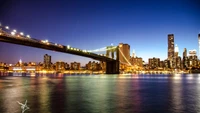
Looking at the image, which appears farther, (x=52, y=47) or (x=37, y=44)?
(x=52, y=47)

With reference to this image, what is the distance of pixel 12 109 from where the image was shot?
39.4ft

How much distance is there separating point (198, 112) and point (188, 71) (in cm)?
18437

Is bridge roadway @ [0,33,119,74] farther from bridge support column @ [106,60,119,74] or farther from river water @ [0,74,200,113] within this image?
river water @ [0,74,200,113]

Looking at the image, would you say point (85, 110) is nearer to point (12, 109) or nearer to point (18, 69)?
point (12, 109)

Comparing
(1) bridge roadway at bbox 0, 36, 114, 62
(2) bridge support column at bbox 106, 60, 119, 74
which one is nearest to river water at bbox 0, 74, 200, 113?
(1) bridge roadway at bbox 0, 36, 114, 62

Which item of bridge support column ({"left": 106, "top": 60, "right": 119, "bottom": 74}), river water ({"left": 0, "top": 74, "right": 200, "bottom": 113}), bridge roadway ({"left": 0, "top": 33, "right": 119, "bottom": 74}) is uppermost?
bridge roadway ({"left": 0, "top": 33, "right": 119, "bottom": 74})

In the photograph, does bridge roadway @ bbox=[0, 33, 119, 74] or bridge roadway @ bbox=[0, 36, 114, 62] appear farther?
bridge roadway @ bbox=[0, 33, 119, 74]

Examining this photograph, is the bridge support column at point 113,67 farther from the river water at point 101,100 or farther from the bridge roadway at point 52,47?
the river water at point 101,100

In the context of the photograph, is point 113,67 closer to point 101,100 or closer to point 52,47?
point 52,47

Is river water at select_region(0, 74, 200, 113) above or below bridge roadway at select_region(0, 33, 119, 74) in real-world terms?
below

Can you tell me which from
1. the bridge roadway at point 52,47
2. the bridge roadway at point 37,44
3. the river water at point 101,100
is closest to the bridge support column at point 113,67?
the bridge roadway at point 52,47

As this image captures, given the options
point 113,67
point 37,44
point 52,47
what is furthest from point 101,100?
point 113,67

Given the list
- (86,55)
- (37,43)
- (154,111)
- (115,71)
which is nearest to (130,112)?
(154,111)

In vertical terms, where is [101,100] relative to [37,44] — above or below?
below
